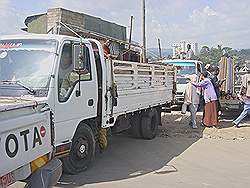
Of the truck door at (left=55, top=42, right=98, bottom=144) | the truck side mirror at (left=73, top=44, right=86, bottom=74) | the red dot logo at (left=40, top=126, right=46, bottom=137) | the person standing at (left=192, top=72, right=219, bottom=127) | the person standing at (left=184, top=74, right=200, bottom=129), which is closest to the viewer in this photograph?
the red dot logo at (left=40, top=126, right=46, bottom=137)

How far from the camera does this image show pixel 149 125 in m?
10.1

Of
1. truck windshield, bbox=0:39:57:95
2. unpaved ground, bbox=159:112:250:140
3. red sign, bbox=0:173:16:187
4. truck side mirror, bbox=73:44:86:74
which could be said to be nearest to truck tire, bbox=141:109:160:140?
unpaved ground, bbox=159:112:250:140

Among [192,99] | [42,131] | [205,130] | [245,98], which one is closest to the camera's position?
[42,131]

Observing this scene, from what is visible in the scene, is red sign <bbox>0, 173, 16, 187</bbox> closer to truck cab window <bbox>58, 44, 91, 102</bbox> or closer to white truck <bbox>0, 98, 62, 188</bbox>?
A: white truck <bbox>0, 98, 62, 188</bbox>

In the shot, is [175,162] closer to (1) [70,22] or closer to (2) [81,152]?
(2) [81,152]

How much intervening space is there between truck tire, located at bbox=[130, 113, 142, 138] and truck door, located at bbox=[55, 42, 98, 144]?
119 inches

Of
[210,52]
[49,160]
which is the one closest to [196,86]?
[49,160]

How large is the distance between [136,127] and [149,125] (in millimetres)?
335

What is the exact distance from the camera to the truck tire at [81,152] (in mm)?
6613

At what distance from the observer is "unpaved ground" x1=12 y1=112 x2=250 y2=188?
6367 mm

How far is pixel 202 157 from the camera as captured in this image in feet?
27.1

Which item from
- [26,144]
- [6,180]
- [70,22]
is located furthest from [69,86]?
[70,22]

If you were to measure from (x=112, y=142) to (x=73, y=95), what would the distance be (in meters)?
3.75

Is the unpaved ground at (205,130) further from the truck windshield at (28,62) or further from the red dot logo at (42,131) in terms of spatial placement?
the red dot logo at (42,131)
